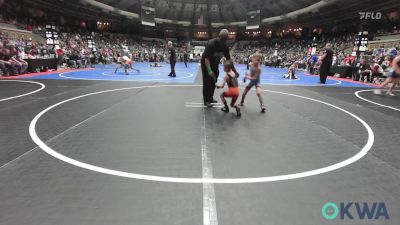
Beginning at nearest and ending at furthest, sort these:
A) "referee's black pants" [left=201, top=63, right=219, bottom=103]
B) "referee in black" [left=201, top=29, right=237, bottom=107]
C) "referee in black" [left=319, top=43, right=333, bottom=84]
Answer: "referee in black" [left=201, top=29, right=237, bottom=107] → "referee's black pants" [left=201, top=63, right=219, bottom=103] → "referee in black" [left=319, top=43, right=333, bottom=84]

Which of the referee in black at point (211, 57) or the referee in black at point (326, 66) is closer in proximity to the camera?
the referee in black at point (211, 57)

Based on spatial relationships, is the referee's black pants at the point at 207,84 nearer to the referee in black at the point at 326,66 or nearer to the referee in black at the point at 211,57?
the referee in black at the point at 211,57

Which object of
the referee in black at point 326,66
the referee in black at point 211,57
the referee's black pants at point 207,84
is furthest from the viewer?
the referee in black at point 326,66

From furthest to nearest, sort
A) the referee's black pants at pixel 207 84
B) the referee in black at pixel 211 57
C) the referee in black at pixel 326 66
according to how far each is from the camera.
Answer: the referee in black at pixel 326 66 → the referee's black pants at pixel 207 84 → the referee in black at pixel 211 57

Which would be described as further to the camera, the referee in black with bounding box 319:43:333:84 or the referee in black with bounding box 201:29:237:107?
the referee in black with bounding box 319:43:333:84

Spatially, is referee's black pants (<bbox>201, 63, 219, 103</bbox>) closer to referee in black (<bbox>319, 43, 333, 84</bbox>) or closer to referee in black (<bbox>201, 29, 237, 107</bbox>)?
referee in black (<bbox>201, 29, 237, 107</bbox>)

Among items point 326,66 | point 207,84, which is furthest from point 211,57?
point 326,66

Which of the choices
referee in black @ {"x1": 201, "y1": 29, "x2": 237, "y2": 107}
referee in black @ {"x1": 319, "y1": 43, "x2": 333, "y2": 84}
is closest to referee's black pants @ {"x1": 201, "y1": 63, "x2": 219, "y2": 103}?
referee in black @ {"x1": 201, "y1": 29, "x2": 237, "y2": 107}

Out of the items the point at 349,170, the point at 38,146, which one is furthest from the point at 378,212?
the point at 38,146

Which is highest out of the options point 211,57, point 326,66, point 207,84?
point 211,57

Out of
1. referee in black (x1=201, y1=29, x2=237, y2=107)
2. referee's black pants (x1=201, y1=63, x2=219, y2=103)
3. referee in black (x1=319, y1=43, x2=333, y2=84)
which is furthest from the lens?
referee in black (x1=319, y1=43, x2=333, y2=84)

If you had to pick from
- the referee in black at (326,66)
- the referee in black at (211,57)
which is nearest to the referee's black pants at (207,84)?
the referee in black at (211,57)

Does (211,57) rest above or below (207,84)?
above

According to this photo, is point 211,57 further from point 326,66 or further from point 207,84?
point 326,66
